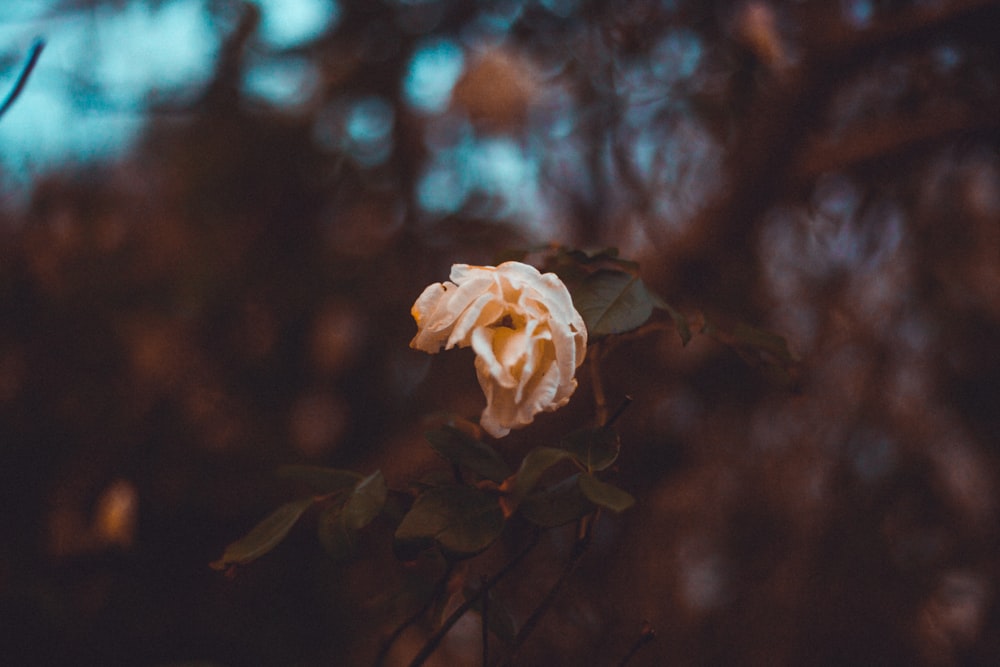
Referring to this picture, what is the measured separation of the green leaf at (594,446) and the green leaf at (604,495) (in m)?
0.02

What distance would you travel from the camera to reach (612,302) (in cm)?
47

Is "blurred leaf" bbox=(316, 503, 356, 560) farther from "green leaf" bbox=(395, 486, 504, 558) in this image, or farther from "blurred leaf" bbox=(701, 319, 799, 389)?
"blurred leaf" bbox=(701, 319, 799, 389)

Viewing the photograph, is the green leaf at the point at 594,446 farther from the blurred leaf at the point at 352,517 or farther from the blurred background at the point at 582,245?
the blurred background at the point at 582,245

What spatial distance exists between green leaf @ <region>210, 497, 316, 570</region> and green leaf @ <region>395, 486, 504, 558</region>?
102 millimetres

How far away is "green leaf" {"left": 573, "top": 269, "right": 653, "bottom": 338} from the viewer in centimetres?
45

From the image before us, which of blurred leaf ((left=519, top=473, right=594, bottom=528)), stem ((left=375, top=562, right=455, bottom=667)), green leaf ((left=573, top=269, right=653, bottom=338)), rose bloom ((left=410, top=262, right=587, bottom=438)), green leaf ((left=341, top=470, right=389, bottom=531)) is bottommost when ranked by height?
stem ((left=375, top=562, right=455, bottom=667))

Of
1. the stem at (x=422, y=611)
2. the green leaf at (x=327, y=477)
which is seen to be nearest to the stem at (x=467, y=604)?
the stem at (x=422, y=611)

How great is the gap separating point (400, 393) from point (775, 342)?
1.25 m

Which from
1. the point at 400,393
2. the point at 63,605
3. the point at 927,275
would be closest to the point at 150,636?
the point at 63,605

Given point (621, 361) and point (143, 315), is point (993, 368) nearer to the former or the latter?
point (621, 361)

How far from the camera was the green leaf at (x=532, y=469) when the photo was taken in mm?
412

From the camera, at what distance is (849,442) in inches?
59.9

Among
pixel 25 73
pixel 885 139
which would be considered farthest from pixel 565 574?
pixel 885 139

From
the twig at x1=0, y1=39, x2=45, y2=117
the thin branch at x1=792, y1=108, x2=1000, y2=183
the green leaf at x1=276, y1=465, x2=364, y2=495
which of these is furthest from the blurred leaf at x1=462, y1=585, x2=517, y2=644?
the thin branch at x1=792, y1=108, x2=1000, y2=183
